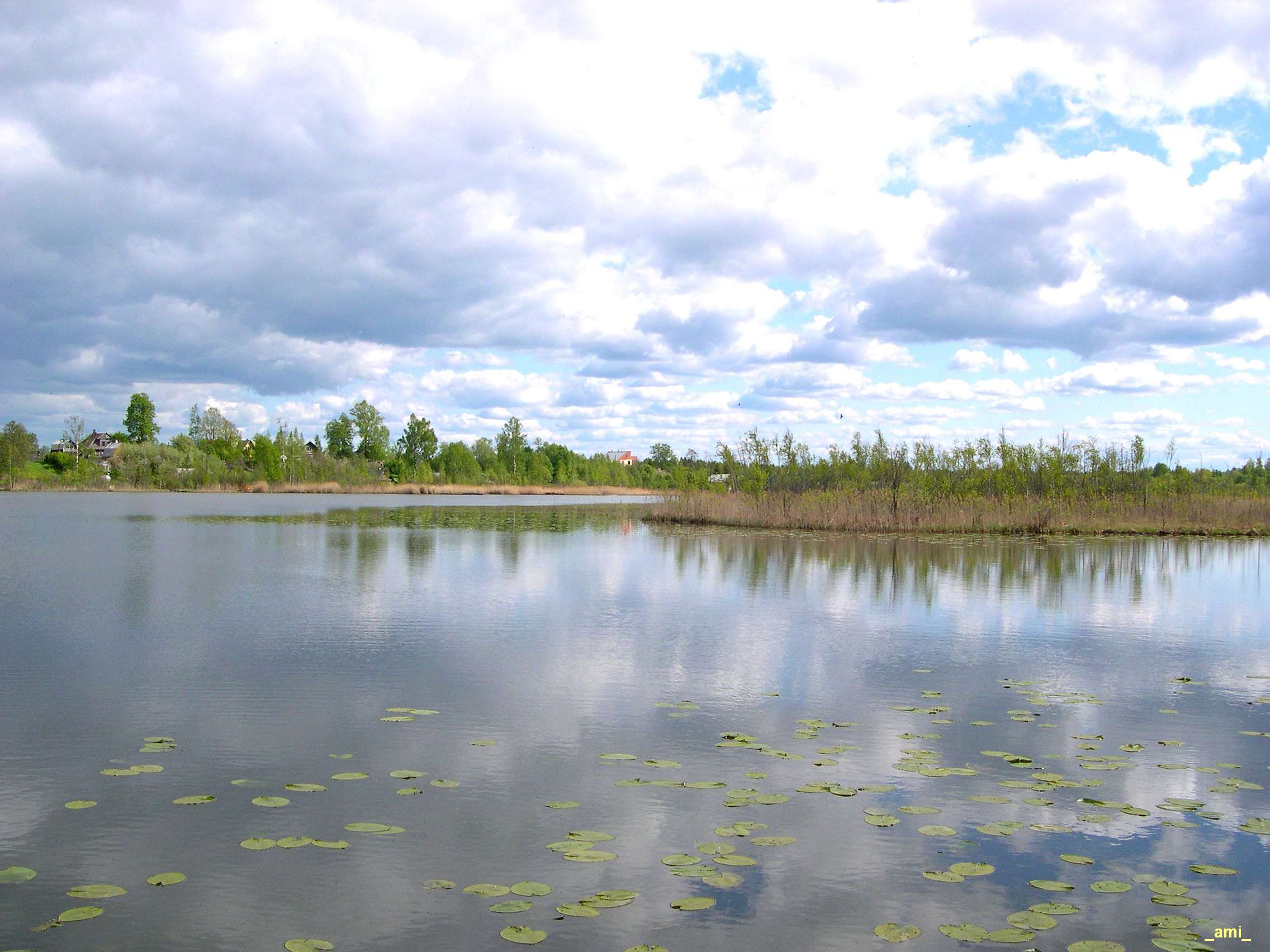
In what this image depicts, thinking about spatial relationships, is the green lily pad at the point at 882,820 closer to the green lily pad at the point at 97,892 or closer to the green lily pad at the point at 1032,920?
the green lily pad at the point at 1032,920

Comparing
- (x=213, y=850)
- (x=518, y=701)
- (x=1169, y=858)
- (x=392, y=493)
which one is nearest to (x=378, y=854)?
(x=213, y=850)

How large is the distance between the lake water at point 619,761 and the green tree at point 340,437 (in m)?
102

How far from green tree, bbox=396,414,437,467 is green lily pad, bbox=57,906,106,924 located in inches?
4313

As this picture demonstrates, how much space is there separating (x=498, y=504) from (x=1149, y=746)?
5852 centimetres

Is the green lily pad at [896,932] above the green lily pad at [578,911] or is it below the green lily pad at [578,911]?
below

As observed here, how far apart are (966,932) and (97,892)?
380 centimetres

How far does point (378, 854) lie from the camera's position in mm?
4707

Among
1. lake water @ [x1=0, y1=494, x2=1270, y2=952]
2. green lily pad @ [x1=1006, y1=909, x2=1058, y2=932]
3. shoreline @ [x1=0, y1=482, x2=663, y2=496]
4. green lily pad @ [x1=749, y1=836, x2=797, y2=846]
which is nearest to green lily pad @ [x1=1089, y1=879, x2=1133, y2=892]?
lake water @ [x1=0, y1=494, x2=1270, y2=952]

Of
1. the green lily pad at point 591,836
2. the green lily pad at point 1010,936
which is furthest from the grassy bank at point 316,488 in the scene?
the green lily pad at point 1010,936

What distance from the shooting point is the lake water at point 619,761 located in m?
4.22

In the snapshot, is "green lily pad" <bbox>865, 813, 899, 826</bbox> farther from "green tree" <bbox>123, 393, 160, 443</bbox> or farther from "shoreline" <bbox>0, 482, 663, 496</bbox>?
"green tree" <bbox>123, 393, 160, 443</bbox>

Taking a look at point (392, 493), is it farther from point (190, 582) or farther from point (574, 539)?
point (190, 582)

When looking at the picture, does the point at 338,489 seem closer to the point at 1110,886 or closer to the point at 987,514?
the point at 987,514

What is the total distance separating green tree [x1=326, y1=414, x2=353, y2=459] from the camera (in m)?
113
